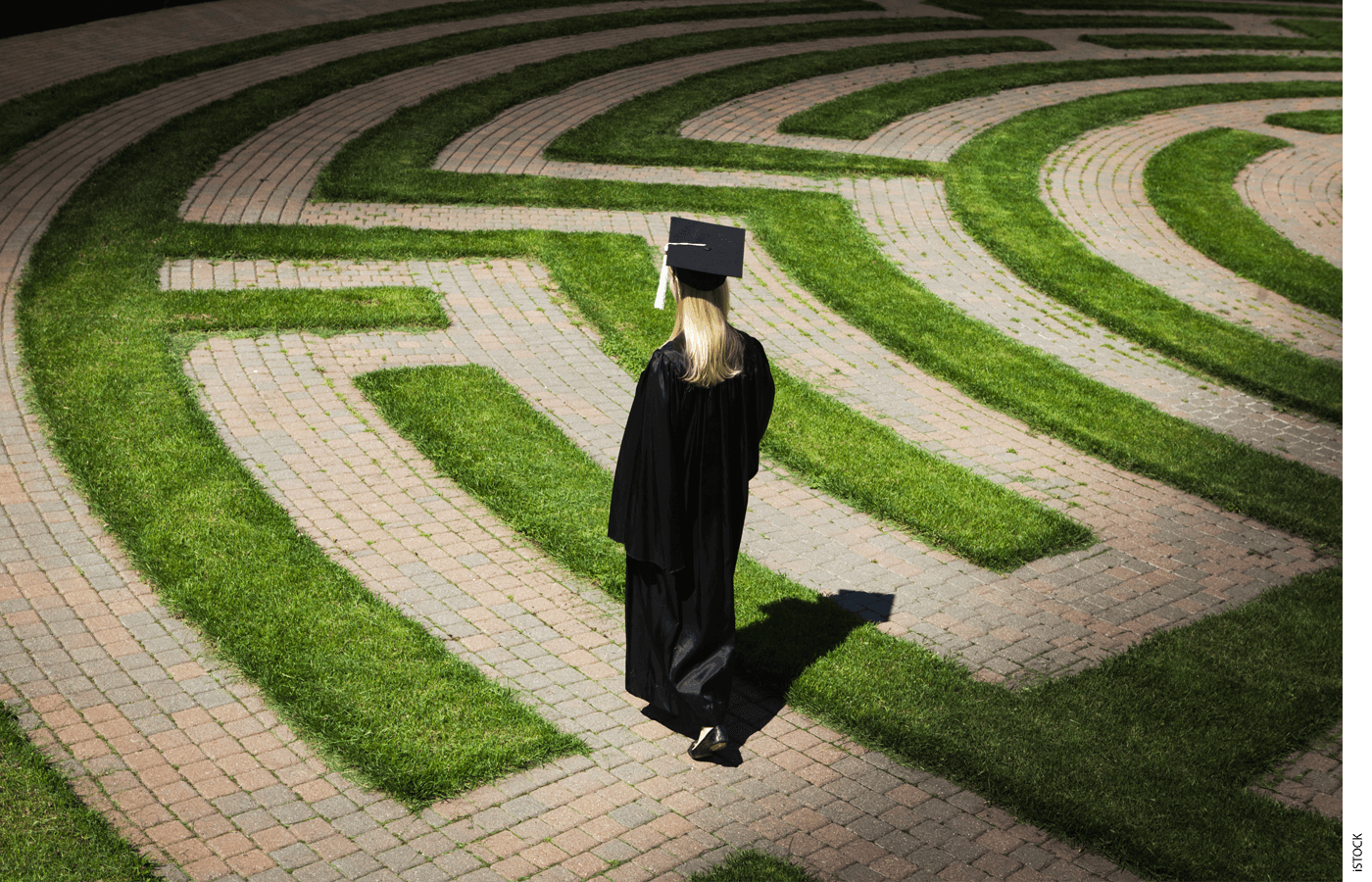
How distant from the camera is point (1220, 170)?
51.7 ft

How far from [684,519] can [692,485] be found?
0.50ft

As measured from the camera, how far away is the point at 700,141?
1520cm

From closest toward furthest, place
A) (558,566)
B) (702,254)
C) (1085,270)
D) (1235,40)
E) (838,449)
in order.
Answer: (702,254) < (558,566) < (838,449) < (1085,270) < (1235,40)

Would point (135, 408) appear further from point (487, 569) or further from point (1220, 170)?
point (1220, 170)

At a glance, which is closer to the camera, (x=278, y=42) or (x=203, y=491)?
(x=203, y=491)

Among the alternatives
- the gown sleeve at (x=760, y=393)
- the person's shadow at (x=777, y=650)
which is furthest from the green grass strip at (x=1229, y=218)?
the gown sleeve at (x=760, y=393)

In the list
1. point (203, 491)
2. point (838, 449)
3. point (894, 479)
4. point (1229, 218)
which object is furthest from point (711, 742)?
point (1229, 218)

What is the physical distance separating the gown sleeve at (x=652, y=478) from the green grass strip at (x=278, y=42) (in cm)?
1086

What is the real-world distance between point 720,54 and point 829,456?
13496 millimetres

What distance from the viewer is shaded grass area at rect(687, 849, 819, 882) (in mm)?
4352

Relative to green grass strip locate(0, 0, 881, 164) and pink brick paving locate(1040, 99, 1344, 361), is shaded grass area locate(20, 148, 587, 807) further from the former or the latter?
pink brick paving locate(1040, 99, 1344, 361)

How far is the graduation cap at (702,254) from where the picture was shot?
15.6 ft

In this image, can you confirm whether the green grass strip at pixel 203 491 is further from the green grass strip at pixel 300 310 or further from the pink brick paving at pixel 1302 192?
the pink brick paving at pixel 1302 192

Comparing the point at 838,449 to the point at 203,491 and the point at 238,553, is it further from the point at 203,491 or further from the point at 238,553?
the point at 203,491
